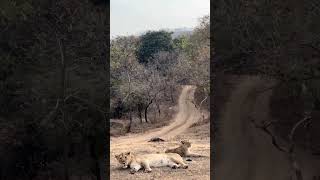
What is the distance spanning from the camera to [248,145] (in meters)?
3.87

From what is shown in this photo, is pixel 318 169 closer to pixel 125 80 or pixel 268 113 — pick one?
pixel 268 113

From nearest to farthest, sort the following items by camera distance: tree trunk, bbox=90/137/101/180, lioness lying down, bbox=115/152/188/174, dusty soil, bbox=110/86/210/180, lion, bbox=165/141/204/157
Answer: tree trunk, bbox=90/137/101/180 < dusty soil, bbox=110/86/210/180 < lioness lying down, bbox=115/152/188/174 < lion, bbox=165/141/204/157

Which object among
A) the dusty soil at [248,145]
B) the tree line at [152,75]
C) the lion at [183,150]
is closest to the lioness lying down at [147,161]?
the lion at [183,150]

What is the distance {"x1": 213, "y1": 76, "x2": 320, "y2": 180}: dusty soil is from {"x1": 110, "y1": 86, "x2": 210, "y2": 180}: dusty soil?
163 centimetres

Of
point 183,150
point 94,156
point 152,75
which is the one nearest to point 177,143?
point 183,150

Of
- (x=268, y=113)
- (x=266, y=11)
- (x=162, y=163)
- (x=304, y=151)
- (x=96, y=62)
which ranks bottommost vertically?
(x=162, y=163)

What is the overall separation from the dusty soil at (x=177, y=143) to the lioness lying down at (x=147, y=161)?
0.06m

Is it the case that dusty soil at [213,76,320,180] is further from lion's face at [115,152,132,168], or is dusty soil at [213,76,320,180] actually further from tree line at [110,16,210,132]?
tree line at [110,16,210,132]

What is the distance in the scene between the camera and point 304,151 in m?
3.82

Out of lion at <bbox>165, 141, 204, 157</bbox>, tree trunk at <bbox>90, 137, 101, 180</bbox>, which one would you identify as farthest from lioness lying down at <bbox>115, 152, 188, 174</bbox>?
tree trunk at <bbox>90, 137, 101, 180</bbox>

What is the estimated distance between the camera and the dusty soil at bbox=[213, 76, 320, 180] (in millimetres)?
3834

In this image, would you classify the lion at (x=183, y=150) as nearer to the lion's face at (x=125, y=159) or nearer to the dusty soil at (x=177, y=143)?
the dusty soil at (x=177, y=143)

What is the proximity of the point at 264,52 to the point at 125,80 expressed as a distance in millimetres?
8288

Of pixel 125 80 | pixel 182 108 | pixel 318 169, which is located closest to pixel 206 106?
pixel 182 108
